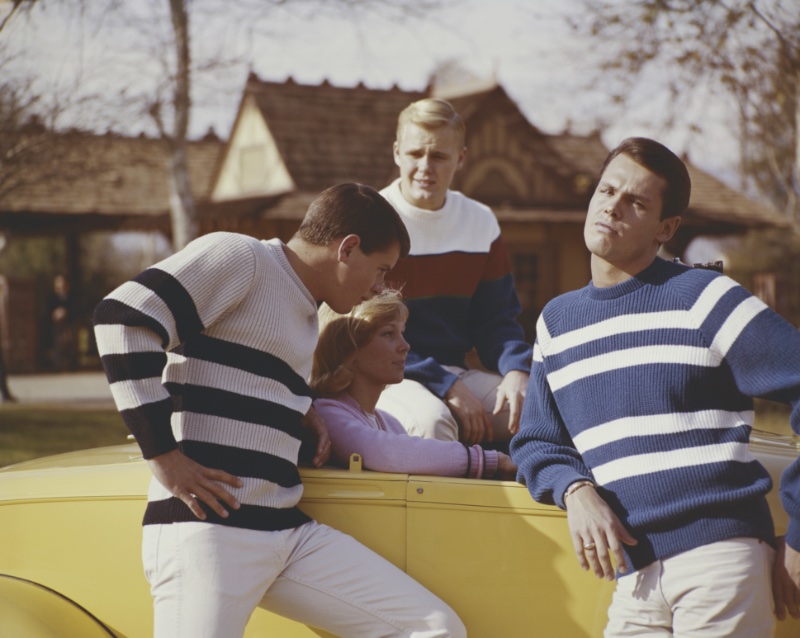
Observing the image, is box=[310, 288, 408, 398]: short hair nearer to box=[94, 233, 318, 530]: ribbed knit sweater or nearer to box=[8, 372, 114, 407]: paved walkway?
box=[94, 233, 318, 530]: ribbed knit sweater

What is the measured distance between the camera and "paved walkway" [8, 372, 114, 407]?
14200 millimetres

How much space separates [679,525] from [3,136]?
393 inches

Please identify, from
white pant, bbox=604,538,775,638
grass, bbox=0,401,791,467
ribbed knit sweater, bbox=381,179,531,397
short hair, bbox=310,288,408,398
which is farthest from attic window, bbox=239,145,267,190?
white pant, bbox=604,538,775,638

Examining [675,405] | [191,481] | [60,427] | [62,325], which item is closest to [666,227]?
[675,405]

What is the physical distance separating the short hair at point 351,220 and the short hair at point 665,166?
0.65 m

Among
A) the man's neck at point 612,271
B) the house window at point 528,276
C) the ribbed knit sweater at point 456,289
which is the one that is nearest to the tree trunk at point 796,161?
the house window at point 528,276

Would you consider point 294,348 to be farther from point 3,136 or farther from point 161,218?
point 161,218

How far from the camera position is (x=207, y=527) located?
7.81 ft

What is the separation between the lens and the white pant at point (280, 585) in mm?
2365

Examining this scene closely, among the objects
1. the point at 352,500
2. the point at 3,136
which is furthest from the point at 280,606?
the point at 3,136

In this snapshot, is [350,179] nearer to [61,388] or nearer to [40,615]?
[61,388]

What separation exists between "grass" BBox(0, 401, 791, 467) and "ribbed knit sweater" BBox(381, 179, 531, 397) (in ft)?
16.3

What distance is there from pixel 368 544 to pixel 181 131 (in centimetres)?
1178

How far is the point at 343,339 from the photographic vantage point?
10.1ft
